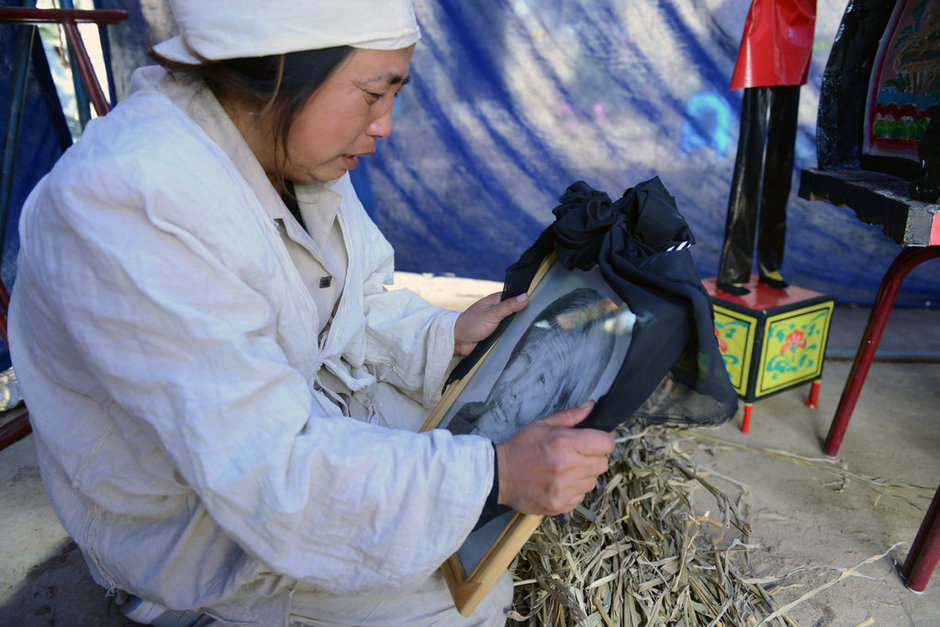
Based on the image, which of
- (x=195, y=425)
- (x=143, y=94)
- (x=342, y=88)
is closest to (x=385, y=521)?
(x=195, y=425)

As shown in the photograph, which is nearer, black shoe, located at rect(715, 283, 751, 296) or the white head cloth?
the white head cloth

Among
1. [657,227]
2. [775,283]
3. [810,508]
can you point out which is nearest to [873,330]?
[775,283]

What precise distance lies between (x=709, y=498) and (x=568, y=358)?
1237 mm

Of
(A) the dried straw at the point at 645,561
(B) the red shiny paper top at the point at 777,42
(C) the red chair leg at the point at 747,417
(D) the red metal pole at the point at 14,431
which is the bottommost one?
(C) the red chair leg at the point at 747,417

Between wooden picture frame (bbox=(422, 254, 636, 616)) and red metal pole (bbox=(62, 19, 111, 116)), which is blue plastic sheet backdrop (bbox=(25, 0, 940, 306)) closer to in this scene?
red metal pole (bbox=(62, 19, 111, 116))

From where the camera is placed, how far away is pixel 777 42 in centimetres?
262

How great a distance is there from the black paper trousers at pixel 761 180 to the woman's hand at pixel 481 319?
1542 millimetres

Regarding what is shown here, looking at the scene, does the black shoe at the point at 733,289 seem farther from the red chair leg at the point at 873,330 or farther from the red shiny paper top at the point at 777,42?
the red shiny paper top at the point at 777,42

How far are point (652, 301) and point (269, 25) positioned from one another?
0.83 metres

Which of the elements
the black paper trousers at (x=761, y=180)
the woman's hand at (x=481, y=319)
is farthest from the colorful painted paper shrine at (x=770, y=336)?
the woman's hand at (x=481, y=319)

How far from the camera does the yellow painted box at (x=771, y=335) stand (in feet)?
8.93

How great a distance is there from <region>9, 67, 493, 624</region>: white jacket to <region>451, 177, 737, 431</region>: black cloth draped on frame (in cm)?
31

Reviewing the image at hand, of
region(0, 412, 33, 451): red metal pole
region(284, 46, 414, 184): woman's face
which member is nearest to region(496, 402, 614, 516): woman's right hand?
region(284, 46, 414, 184): woman's face

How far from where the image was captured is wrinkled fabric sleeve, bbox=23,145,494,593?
41.1 inches
